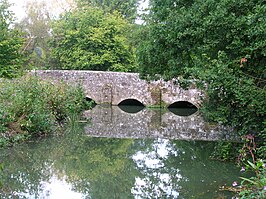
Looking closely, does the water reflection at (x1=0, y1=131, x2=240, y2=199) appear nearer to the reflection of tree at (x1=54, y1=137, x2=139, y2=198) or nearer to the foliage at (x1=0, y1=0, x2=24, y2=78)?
the reflection of tree at (x1=54, y1=137, x2=139, y2=198)

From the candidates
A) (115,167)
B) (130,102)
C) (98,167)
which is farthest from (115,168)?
(130,102)

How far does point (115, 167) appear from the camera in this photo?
7.32 m

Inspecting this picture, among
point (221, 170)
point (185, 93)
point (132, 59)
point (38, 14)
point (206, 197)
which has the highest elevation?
point (38, 14)

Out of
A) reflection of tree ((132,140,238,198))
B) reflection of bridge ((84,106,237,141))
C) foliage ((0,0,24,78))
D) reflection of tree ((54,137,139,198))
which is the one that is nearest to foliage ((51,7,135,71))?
reflection of bridge ((84,106,237,141))

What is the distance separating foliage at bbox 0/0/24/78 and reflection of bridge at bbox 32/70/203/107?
6.58m

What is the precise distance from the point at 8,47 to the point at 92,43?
Result: 10416mm

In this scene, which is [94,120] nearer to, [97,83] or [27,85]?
[27,85]

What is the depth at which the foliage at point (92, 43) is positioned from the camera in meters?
23.4

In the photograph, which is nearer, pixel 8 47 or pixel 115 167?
pixel 115 167

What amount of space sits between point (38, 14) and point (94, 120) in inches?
779

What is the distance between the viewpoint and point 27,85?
10.8 meters

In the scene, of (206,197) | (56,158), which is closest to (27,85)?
(56,158)

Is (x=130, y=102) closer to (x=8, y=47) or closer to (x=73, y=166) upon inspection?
(x=8, y=47)

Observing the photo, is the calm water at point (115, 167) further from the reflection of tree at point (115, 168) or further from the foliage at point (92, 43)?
the foliage at point (92, 43)
